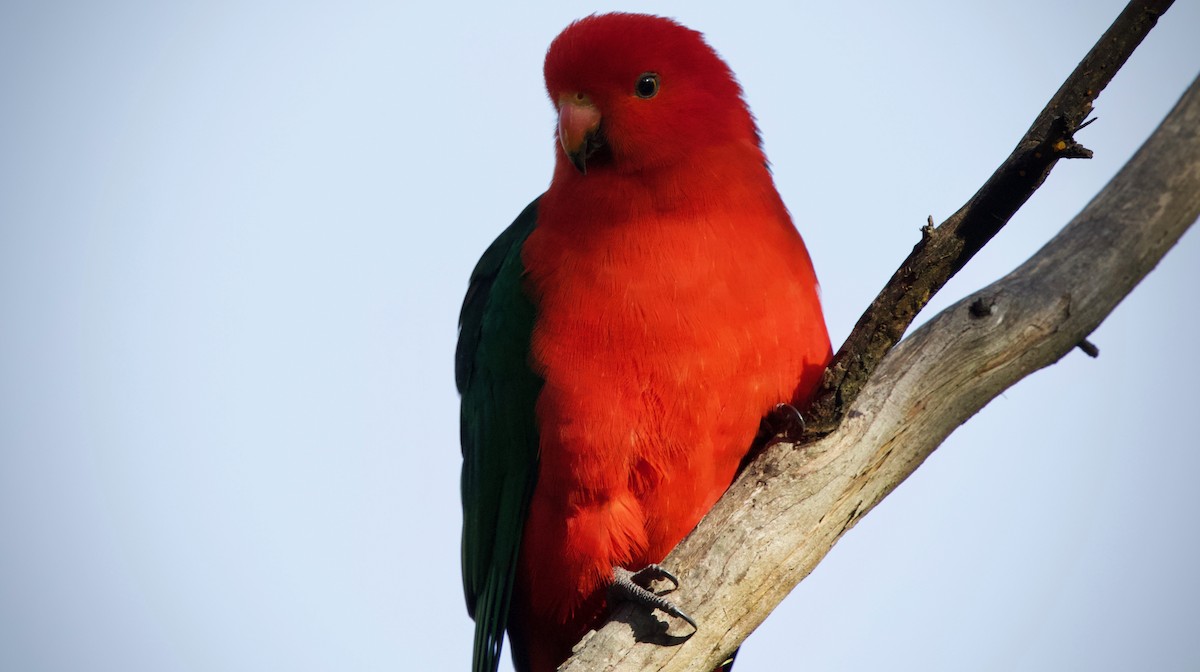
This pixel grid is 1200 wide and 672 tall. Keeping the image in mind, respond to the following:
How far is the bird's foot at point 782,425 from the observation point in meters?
3.97

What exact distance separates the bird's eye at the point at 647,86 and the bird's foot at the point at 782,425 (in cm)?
162

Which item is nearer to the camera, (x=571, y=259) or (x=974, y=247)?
(x=974, y=247)

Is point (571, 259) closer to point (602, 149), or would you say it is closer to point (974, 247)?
point (602, 149)

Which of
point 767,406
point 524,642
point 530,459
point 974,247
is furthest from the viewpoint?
point 524,642

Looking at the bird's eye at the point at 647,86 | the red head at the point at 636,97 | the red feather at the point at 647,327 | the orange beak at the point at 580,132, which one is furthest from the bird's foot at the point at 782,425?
the bird's eye at the point at 647,86

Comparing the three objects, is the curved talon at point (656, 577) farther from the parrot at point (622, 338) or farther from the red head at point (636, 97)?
the red head at point (636, 97)

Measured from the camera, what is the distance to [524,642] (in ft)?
16.9

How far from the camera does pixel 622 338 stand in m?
4.34

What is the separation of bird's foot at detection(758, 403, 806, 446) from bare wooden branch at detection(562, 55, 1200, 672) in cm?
9

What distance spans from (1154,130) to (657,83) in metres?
2.13

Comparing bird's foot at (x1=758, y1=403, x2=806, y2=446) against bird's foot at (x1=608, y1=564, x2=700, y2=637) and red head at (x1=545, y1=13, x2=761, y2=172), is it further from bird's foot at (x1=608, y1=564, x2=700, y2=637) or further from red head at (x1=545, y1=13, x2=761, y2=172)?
red head at (x1=545, y1=13, x2=761, y2=172)

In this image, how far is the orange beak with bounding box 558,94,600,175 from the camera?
15.8 feet

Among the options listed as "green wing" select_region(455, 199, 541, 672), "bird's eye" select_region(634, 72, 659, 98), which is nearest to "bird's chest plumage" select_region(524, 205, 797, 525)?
"green wing" select_region(455, 199, 541, 672)

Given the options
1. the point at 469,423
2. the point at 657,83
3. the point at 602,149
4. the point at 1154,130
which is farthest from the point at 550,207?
the point at 1154,130
